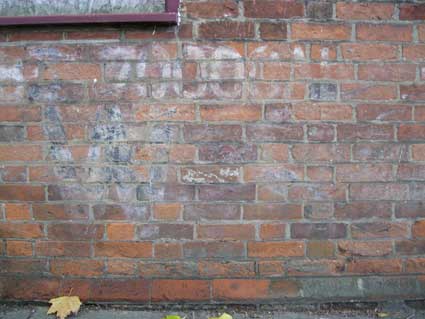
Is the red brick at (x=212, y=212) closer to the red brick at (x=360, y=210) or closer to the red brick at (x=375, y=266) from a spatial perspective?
the red brick at (x=360, y=210)

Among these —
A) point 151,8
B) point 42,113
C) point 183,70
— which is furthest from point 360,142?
point 42,113

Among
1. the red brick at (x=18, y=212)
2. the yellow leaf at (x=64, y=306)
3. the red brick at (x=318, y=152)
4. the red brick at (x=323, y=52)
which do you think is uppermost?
the red brick at (x=323, y=52)

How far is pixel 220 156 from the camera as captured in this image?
2201mm

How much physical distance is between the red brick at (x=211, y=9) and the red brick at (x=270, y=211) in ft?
3.38

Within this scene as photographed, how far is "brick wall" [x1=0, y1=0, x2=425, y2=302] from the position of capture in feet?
7.10

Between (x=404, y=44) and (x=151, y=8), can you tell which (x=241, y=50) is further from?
(x=404, y=44)

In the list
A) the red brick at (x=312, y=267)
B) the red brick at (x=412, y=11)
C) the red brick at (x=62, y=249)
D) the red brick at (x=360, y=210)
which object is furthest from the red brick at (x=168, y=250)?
the red brick at (x=412, y=11)

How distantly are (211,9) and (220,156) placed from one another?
0.77m

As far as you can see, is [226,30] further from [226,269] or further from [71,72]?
[226,269]

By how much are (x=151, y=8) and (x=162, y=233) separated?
1205 mm

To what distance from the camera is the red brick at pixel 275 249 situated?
7.41 ft

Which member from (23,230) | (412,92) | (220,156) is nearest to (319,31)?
(412,92)

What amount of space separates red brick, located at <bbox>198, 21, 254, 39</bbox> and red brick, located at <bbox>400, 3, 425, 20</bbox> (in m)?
0.80

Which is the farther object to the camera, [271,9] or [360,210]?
[360,210]
